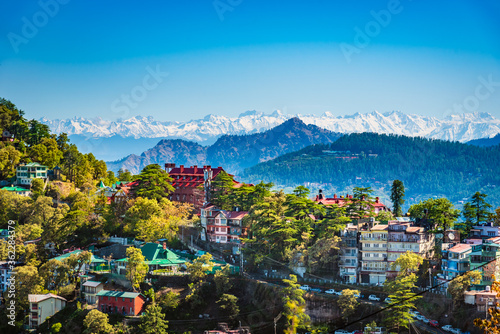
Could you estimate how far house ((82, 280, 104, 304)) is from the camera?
48.2 metres

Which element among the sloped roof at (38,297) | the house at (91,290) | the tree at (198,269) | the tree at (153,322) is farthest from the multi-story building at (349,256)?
the sloped roof at (38,297)

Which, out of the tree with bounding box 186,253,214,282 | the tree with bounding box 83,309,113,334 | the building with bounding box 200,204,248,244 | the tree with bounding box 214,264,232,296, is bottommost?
the tree with bounding box 83,309,113,334

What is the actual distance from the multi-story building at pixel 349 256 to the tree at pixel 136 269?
1676cm

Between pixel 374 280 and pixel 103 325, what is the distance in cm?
2233

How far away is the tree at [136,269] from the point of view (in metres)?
46.8

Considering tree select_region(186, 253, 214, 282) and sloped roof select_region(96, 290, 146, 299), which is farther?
tree select_region(186, 253, 214, 282)

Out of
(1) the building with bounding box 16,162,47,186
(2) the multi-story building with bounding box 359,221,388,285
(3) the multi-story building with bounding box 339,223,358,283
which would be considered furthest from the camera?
(1) the building with bounding box 16,162,47,186

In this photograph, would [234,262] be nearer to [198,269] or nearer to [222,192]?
[198,269]

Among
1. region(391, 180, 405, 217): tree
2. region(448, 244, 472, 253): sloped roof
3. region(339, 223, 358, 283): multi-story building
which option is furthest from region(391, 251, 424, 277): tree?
region(391, 180, 405, 217): tree

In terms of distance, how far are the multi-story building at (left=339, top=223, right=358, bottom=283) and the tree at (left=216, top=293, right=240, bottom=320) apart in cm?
965

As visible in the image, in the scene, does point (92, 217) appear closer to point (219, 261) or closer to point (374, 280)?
point (219, 261)

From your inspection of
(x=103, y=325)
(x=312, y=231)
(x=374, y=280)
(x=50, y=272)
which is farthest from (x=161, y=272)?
(x=374, y=280)

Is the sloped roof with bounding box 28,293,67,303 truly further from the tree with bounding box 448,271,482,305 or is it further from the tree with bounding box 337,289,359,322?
the tree with bounding box 448,271,482,305

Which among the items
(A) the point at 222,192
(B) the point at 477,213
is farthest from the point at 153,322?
(B) the point at 477,213
